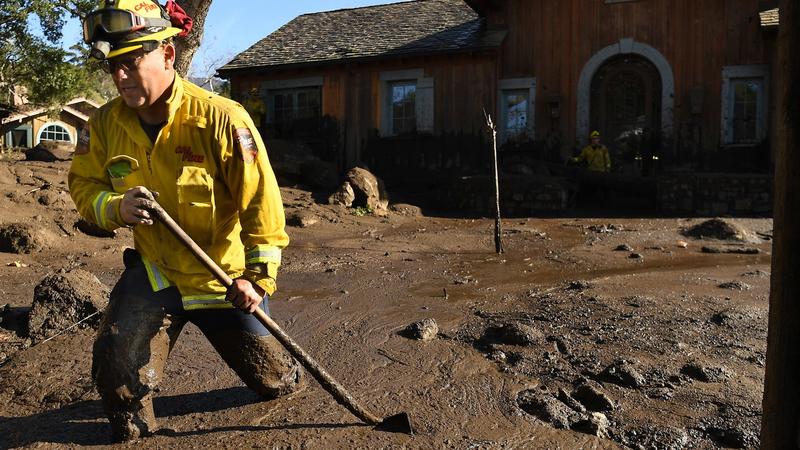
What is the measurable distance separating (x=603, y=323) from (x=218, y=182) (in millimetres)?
3471

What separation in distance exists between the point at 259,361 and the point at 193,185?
100cm

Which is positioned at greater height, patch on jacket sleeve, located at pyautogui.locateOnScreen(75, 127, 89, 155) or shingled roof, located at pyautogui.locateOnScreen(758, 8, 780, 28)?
shingled roof, located at pyautogui.locateOnScreen(758, 8, 780, 28)

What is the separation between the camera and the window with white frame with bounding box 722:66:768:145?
15195mm

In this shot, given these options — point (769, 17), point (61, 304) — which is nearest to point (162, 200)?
point (61, 304)

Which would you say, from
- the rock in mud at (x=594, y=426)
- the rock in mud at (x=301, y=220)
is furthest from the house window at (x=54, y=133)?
the rock in mud at (x=594, y=426)

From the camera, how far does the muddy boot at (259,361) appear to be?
12.0ft

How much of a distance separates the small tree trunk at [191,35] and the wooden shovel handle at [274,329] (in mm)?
9591

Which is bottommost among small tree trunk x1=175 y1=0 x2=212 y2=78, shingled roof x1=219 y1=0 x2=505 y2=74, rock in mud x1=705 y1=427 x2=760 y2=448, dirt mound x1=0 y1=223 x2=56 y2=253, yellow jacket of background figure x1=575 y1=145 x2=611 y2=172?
rock in mud x1=705 y1=427 x2=760 y2=448

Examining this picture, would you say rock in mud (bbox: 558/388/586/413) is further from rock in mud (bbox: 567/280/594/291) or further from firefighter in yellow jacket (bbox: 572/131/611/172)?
firefighter in yellow jacket (bbox: 572/131/611/172)

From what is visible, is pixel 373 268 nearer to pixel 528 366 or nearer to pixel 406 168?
pixel 528 366

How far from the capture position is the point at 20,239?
8914mm

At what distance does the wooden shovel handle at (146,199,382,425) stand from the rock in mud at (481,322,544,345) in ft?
5.36

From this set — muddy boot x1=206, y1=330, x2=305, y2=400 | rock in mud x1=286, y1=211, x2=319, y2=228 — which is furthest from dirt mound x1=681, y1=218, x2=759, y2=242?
muddy boot x1=206, y1=330, x2=305, y2=400

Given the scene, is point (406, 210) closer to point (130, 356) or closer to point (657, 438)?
point (657, 438)
